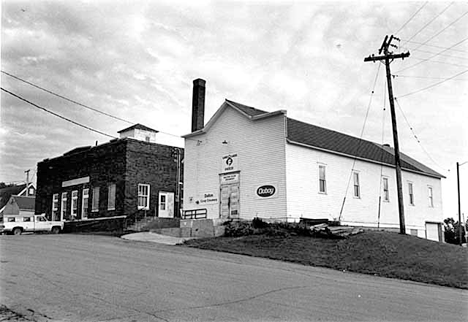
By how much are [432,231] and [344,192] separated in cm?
1344

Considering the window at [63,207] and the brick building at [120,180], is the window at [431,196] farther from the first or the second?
the window at [63,207]

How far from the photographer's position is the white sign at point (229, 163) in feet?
96.8

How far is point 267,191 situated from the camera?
1075 inches

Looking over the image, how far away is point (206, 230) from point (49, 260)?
11.2m

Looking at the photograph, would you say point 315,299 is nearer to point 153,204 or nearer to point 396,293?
point 396,293

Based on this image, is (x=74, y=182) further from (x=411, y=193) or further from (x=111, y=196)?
(x=411, y=193)

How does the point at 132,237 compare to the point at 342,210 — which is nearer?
the point at 132,237

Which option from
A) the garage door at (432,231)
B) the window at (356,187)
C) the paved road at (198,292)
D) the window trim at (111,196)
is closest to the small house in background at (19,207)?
the window trim at (111,196)

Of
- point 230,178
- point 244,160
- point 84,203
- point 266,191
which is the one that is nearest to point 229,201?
point 230,178

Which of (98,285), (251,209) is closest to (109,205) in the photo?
(251,209)

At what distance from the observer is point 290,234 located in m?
23.1

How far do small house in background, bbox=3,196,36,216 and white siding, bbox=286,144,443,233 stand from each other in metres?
53.3

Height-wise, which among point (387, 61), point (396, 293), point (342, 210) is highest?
point (387, 61)

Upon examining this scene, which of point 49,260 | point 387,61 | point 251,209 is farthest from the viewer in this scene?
point 251,209
